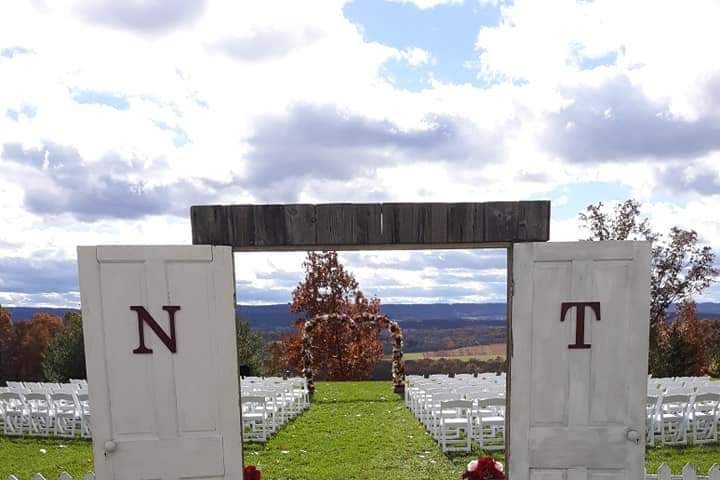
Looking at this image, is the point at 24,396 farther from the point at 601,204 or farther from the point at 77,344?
the point at 601,204

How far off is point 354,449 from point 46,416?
7087 mm

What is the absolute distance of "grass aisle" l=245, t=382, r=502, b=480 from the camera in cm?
709

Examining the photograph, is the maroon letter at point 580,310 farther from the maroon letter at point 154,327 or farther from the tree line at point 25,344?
the tree line at point 25,344

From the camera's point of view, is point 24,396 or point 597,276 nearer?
point 597,276

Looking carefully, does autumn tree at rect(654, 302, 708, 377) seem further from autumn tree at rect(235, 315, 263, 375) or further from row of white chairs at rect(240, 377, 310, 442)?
autumn tree at rect(235, 315, 263, 375)

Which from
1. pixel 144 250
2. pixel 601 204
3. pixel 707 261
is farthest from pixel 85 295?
pixel 707 261

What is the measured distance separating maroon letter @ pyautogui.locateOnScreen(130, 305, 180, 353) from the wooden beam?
612mm

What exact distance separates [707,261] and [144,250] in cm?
2984

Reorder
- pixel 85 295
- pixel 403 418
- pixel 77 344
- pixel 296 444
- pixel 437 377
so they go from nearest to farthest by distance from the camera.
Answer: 1. pixel 85 295
2. pixel 296 444
3. pixel 403 418
4. pixel 437 377
5. pixel 77 344

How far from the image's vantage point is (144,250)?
12.1 ft

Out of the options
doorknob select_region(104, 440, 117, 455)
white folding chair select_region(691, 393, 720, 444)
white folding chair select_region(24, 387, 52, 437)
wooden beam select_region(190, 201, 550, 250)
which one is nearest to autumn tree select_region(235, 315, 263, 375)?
white folding chair select_region(24, 387, 52, 437)

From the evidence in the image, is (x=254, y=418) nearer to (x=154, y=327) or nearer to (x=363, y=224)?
(x=154, y=327)

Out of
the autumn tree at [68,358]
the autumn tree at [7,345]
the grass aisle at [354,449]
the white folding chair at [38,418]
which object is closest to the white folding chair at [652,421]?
the grass aisle at [354,449]

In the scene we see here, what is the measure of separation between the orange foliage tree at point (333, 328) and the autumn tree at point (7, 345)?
2445cm
